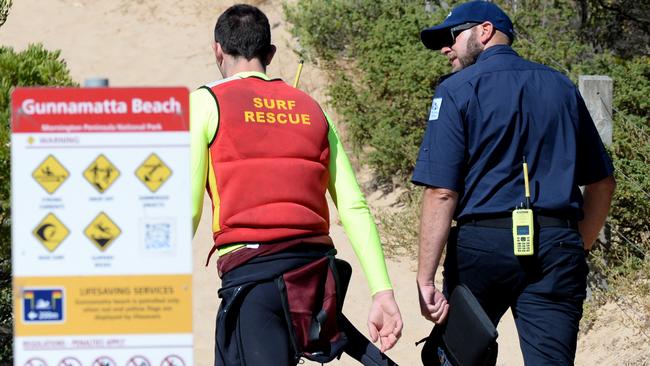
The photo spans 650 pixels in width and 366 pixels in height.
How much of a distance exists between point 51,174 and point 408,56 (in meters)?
6.66

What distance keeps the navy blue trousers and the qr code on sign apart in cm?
147

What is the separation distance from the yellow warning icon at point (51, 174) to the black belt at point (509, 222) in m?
1.66

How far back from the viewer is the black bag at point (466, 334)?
13.4ft

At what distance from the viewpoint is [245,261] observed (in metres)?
3.74

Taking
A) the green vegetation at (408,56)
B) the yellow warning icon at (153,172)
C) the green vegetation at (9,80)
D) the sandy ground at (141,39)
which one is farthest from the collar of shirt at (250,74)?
the sandy ground at (141,39)

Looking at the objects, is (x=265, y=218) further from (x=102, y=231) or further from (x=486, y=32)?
(x=486, y=32)

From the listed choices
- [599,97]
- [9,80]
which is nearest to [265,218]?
[9,80]

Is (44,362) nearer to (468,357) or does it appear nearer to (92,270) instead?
(92,270)

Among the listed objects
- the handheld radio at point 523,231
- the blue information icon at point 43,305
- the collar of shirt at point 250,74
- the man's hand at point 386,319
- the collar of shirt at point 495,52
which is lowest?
the man's hand at point 386,319

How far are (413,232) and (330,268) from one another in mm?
4823

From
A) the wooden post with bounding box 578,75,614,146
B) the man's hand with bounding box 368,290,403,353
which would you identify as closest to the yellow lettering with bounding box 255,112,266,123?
the man's hand with bounding box 368,290,403,353

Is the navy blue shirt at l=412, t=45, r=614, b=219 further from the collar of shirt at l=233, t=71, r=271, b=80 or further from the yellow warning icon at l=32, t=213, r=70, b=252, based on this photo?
the yellow warning icon at l=32, t=213, r=70, b=252

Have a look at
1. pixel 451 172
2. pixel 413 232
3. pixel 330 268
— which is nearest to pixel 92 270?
pixel 330 268

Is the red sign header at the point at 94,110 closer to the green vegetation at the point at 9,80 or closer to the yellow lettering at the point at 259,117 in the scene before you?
the yellow lettering at the point at 259,117
